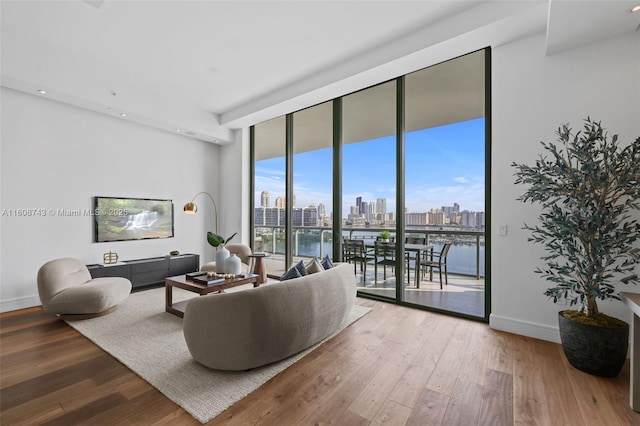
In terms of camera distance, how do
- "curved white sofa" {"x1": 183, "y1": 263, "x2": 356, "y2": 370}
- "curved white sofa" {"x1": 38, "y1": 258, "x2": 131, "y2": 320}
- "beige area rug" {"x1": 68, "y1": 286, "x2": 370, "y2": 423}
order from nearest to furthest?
"beige area rug" {"x1": 68, "y1": 286, "x2": 370, "y2": 423}
"curved white sofa" {"x1": 183, "y1": 263, "x2": 356, "y2": 370}
"curved white sofa" {"x1": 38, "y1": 258, "x2": 131, "y2": 320}

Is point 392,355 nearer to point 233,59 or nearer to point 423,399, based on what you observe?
point 423,399

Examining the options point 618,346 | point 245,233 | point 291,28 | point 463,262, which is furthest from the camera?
point 245,233

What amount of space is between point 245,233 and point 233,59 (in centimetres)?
341

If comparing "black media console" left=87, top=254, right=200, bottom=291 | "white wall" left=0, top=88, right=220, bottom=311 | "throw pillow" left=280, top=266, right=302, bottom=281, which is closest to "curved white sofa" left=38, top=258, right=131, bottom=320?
"black media console" left=87, top=254, right=200, bottom=291

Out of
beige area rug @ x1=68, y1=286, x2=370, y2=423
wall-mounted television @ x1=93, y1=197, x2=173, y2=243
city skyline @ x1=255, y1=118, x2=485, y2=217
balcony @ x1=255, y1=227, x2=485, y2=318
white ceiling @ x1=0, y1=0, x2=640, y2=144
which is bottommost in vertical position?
beige area rug @ x1=68, y1=286, x2=370, y2=423

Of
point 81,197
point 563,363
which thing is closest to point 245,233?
point 81,197

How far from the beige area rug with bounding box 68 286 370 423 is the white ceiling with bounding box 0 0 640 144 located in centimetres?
313

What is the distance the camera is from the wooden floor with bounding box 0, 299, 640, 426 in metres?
1.76

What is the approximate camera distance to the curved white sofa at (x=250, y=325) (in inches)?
83.9

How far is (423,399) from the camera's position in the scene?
1941 millimetres

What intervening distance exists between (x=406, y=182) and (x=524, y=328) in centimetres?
211

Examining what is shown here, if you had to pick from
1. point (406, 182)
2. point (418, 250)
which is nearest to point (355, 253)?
point (418, 250)

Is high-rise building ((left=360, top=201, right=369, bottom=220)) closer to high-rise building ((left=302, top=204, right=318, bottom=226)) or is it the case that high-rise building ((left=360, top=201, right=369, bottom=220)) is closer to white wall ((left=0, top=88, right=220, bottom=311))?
high-rise building ((left=302, top=204, right=318, bottom=226))

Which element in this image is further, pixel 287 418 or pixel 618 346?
pixel 618 346
